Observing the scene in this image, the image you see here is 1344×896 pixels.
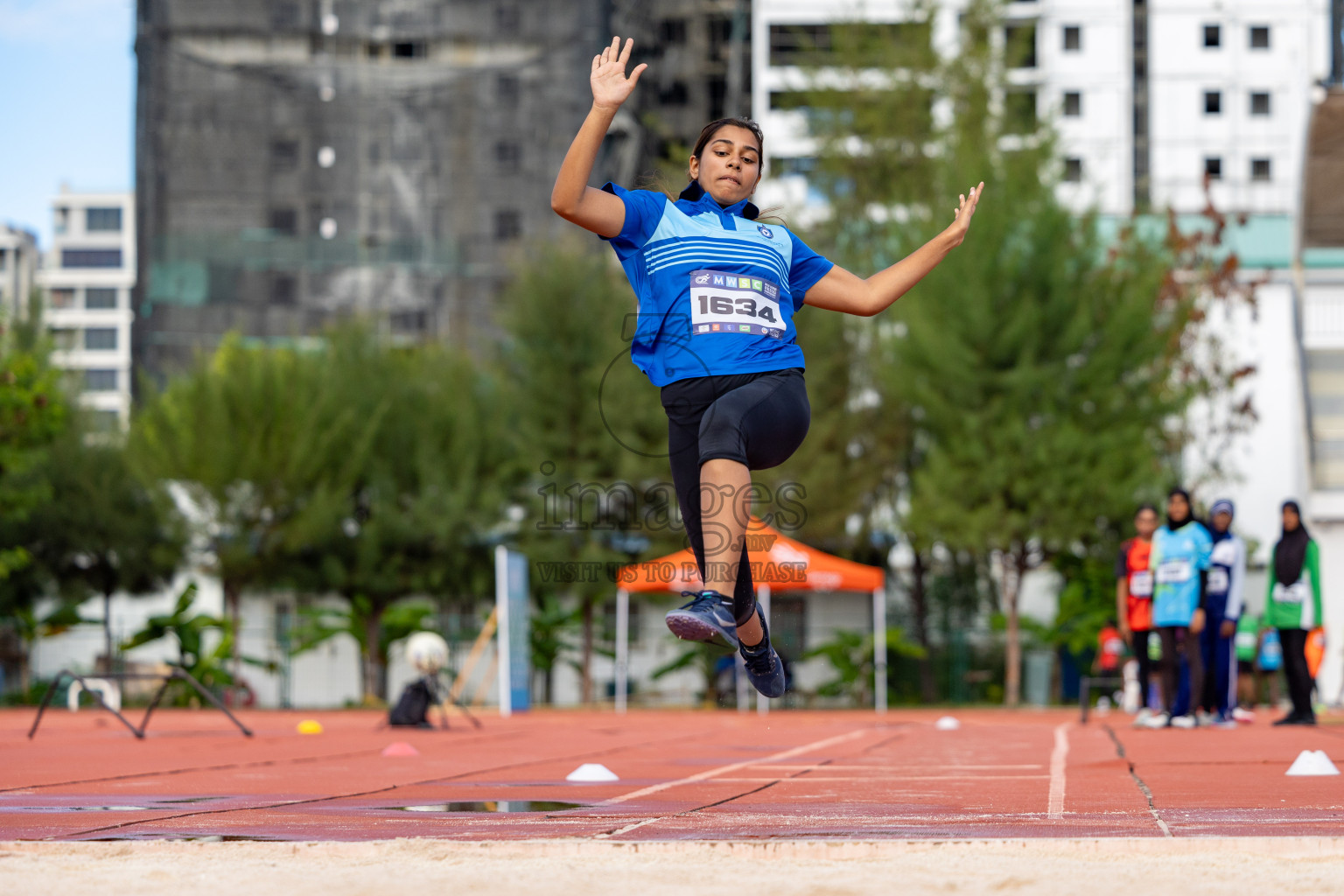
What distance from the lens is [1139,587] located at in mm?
12836

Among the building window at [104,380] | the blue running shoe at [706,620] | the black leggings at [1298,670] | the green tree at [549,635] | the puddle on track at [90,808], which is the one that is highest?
the building window at [104,380]

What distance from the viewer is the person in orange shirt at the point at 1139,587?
12758 mm

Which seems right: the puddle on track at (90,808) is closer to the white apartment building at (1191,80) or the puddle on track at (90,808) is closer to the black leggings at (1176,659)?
the black leggings at (1176,659)

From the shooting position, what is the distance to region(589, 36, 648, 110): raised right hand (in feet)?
15.1

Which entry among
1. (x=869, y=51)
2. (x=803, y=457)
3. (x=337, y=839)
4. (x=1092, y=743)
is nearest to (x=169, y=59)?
(x=869, y=51)

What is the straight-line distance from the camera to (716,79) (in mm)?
65000

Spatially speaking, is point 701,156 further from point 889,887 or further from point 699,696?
point 699,696

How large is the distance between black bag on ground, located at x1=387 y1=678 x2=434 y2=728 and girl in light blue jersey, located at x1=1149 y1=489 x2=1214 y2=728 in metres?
6.12

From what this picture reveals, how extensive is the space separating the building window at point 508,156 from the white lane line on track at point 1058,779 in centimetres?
4792

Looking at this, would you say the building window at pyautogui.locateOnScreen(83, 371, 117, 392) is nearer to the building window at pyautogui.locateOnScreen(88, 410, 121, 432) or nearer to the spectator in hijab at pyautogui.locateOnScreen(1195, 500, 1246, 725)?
the building window at pyautogui.locateOnScreen(88, 410, 121, 432)

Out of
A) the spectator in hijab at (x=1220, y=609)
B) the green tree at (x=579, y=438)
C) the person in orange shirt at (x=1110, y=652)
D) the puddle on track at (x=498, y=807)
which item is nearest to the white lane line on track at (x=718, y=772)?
the puddle on track at (x=498, y=807)

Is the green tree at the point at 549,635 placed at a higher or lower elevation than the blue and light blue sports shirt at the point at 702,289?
lower

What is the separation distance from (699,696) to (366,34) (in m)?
36.4

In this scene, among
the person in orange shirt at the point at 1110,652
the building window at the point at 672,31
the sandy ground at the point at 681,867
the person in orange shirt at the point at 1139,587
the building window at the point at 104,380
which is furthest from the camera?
the building window at the point at 104,380
